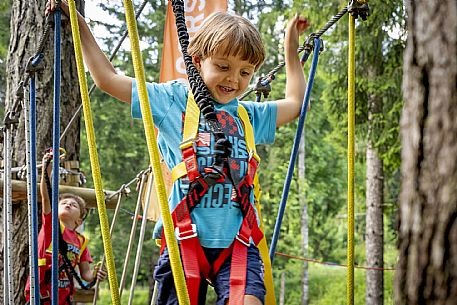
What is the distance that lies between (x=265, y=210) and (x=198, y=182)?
52.2 feet

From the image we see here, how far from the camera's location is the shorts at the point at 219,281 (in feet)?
6.27

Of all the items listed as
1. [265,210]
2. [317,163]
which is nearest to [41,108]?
[265,210]

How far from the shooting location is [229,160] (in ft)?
6.48

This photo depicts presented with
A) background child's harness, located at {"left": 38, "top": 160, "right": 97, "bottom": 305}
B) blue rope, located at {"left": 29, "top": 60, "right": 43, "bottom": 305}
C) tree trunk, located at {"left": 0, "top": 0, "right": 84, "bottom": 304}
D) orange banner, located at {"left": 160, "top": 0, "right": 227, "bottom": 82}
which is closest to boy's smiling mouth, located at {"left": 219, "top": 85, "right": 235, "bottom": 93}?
blue rope, located at {"left": 29, "top": 60, "right": 43, "bottom": 305}

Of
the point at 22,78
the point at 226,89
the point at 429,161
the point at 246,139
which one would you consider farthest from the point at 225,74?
the point at 22,78

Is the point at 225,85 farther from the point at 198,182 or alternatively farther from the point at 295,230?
the point at 295,230

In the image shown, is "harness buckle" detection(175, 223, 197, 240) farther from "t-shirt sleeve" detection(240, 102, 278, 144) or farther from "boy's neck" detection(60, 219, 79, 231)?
"boy's neck" detection(60, 219, 79, 231)

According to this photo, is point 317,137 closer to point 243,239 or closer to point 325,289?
point 325,289

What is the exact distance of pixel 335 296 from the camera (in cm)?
2133

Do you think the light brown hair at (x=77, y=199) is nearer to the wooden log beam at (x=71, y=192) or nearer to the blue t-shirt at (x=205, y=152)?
the wooden log beam at (x=71, y=192)

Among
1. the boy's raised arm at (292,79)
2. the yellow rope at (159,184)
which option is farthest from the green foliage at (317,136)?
the yellow rope at (159,184)

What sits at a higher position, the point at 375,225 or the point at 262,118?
the point at 262,118

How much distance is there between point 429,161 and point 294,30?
1386 millimetres

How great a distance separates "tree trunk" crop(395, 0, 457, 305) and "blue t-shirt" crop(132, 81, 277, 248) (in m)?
0.98
